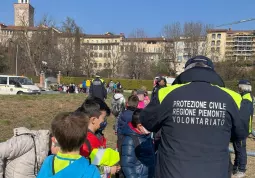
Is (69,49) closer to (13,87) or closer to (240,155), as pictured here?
(13,87)

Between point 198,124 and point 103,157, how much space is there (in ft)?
3.27

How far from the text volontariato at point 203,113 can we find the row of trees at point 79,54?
174 feet

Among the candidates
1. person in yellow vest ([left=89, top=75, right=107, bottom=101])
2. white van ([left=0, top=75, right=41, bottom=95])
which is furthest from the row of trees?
person in yellow vest ([left=89, top=75, right=107, bottom=101])

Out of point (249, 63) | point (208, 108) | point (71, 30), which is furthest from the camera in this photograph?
point (71, 30)


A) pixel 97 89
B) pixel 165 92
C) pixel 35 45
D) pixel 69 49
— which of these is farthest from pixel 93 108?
pixel 69 49

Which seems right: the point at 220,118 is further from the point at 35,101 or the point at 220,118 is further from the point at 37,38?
the point at 37,38

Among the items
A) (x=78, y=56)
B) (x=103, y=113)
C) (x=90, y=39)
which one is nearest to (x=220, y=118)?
(x=103, y=113)

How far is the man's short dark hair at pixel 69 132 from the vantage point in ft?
7.62

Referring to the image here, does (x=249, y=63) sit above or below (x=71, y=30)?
below

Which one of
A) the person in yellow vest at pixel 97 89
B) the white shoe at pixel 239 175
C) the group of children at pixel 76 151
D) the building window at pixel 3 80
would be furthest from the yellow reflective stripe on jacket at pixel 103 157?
the building window at pixel 3 80

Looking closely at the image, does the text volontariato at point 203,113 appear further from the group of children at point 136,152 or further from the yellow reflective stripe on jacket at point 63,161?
the group of children at point 136,152

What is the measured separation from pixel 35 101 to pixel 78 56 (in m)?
52.7

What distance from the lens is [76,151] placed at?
2.35 metres

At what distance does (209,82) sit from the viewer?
2637 millimetres
